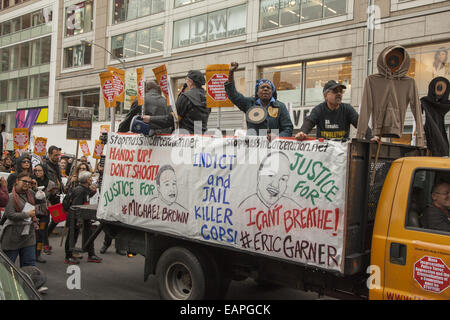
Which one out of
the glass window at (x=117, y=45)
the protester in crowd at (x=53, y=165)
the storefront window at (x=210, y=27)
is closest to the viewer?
the protester in crowd at (x=53, y=165)

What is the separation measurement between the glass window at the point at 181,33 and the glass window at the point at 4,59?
78.0 ft

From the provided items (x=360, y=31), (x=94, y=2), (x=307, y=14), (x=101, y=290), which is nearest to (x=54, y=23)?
(x=94, y=2)

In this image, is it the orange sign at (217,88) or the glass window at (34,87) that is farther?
the glass window at (34,87)

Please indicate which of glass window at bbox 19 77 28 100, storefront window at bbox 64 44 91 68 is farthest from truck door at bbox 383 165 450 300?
glass window at bbox 19 77 28 100

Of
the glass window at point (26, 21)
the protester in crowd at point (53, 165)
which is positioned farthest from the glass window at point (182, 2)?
the glass window at point (26, 21)

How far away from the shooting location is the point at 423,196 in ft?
12.9

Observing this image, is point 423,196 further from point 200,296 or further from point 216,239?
point 200,296

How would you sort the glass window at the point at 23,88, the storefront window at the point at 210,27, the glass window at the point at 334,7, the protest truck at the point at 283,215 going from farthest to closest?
the glass window at the point at 23,88, the storefront window at the point at 210,27, the glass window at the point at 334,7, the protest truck at the point at 283,215

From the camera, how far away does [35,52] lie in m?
37.6

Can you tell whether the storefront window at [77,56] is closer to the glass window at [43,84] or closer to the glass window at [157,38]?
the glass window at [43,84]

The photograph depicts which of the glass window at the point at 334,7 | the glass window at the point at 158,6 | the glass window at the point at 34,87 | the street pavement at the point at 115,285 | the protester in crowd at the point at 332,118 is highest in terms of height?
the glass window at the point at 158,6

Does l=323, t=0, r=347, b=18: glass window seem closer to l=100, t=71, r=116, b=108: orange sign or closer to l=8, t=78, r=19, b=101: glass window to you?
l=100, t=71, r=116, b=108: orange sign

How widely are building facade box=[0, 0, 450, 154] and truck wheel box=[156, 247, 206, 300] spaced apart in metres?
9.99

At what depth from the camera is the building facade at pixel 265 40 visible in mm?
17281
